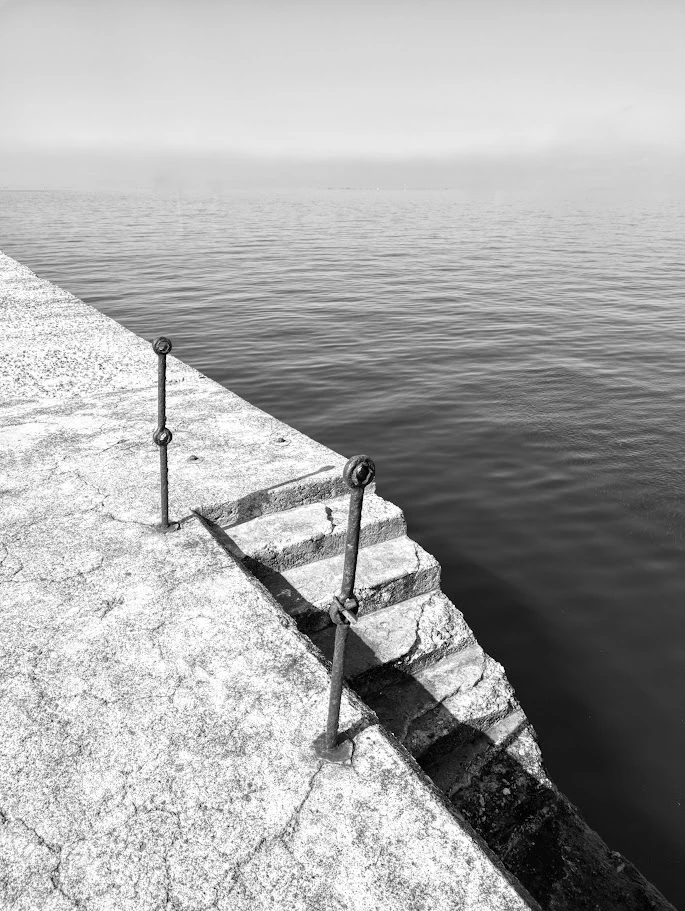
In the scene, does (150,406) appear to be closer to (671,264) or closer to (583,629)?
(583,629)

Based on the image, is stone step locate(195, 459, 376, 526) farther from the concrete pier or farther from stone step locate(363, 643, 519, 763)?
stone step locate(363, 643, 519, 763)

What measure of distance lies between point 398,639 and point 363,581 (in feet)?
1.36

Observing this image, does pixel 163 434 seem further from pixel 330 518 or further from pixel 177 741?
pixel 177 741

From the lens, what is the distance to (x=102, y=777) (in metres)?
2.61

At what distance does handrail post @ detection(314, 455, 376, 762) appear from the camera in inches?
94.7

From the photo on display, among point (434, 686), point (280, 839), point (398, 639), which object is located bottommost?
point (434, 686)

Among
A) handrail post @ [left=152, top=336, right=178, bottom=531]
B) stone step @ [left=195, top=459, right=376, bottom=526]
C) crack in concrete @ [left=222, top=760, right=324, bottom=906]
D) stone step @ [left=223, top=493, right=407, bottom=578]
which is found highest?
handrail post @ [left=152, top=336, right=178, bottom=531]

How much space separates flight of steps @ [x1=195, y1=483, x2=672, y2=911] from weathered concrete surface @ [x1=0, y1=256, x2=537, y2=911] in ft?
1.34

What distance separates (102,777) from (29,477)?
2757 mm

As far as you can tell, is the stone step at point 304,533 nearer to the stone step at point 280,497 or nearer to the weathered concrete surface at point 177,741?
the stone step at point 280,497

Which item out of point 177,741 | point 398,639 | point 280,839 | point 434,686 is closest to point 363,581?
point 398,639

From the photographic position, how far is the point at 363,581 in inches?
162

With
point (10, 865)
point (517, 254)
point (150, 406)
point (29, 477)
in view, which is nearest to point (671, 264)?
point (517, 254)

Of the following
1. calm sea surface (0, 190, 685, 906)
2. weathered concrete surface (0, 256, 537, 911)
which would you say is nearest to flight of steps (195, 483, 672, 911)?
weathered concrete surface (0, 256, 537, 911)
